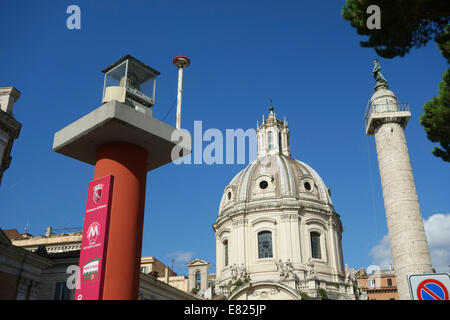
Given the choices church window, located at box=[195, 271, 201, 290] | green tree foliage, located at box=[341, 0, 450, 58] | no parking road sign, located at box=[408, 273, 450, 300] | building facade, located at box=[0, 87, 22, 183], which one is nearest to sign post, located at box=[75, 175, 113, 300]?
no parking road sign, located at box=[408, 273, 450, 300]

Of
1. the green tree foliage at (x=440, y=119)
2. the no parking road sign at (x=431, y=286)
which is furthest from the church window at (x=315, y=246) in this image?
the no parking road sign at (x=431, y=286)

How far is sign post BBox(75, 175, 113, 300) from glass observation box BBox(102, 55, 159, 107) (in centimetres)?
241

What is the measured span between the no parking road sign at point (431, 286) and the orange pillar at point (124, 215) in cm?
675

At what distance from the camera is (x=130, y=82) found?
12742 mm

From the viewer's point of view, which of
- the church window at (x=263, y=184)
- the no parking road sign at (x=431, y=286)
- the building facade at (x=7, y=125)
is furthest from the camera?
the church window at (x=263, y=184)

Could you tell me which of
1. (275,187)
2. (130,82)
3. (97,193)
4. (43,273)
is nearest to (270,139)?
(275,187)

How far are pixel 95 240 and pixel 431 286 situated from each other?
24.6ft

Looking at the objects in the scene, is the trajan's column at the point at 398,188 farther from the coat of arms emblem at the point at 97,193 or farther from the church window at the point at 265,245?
the church window at the point at 265,245

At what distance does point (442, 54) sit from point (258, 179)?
38.1 metres

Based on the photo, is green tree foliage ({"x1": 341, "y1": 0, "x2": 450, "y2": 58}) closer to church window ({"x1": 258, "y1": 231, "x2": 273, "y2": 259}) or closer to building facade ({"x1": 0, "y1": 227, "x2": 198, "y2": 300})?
building facade ({"x1": 0, "y1": 227, "x2": 198, "y2": 300})

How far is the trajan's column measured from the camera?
2438 centimetres

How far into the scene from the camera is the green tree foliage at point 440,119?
46.8 feet

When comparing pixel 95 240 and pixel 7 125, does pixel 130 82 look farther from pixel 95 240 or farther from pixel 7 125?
pixel 7 125
